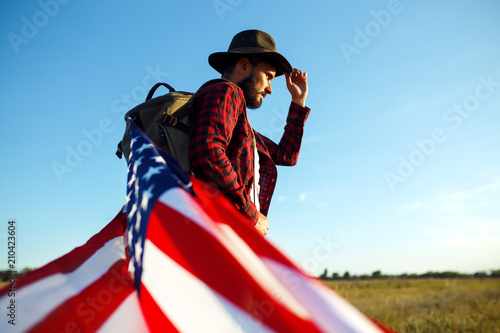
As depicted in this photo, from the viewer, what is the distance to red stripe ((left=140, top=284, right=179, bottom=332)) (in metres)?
1.83

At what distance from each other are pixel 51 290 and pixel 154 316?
21.1 inches

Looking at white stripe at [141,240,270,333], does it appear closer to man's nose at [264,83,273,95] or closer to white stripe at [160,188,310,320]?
white stripe at [160,188,310,320]

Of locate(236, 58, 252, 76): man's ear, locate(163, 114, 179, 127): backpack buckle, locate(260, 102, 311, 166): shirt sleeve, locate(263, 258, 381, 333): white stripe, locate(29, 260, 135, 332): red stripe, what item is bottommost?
locate(263, 258, 381, 333): white stripe

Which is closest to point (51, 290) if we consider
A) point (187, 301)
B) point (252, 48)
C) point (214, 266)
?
point (187, 301)

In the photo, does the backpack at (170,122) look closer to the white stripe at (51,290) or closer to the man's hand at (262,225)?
the man's hand at (262,225)

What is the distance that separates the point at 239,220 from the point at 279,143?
2.21 m

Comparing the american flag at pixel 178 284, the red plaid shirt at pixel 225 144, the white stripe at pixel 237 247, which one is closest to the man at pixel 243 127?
the red plaid shirt at pixel 225 144

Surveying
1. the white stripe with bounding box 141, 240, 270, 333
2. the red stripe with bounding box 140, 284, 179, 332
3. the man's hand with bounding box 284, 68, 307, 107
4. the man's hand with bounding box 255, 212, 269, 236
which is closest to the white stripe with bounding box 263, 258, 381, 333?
the white stripe with bounding box 141, 240, 270, 333

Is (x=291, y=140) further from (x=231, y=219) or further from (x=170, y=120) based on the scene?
(x=231, y=219)

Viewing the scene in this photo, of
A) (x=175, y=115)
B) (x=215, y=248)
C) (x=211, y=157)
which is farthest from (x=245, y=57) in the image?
(x=215, y=248)

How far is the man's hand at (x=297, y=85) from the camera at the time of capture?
4.37 meters

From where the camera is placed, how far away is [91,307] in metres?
1.88

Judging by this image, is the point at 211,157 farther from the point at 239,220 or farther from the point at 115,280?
the point at 115,280

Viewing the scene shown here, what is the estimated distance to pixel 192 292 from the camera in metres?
1.91
